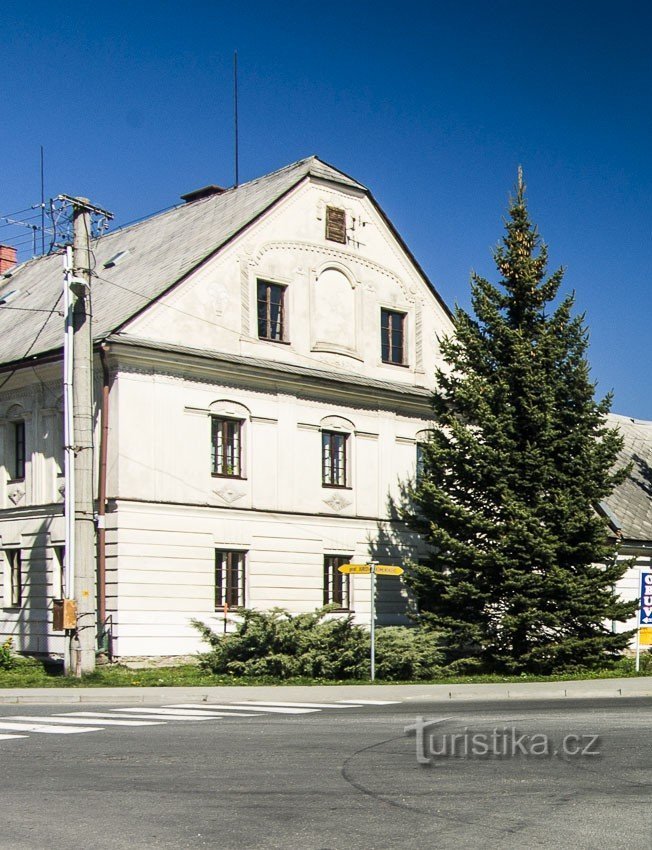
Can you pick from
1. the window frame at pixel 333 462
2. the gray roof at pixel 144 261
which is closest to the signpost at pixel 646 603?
the window frame at pixel 333 462

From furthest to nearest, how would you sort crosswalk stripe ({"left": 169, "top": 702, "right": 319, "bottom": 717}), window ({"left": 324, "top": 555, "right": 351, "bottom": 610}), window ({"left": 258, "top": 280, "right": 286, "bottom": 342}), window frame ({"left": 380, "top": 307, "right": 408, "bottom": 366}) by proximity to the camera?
window frame ({"left": 380, "top": 307, "right": 408, "bottom": 366}) → window ({"left": 324, "top": 555, "right": 351, "bottom": 610}) → window ({"left": 258, "top": 280, "right": 286, "bottom": 342}) → crosswalk stripe ({"left": 169, "top": 702, "right": 319, "bottom": 717})

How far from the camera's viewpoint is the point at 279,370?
3300 cm

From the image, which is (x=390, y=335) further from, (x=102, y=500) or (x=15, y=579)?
(x=15, y=579)

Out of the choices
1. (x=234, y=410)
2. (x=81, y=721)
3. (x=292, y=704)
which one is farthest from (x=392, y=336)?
(x=81, y=721)

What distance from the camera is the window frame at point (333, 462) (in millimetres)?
34719

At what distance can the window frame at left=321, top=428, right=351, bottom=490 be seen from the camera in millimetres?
34719

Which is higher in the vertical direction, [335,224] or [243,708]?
[335,224]

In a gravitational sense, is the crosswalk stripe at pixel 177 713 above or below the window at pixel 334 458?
below

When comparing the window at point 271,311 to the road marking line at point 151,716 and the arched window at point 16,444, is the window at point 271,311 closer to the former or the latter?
the arched window at point 16,444

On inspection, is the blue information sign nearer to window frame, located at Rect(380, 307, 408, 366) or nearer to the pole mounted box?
window frame, located at Rect(380, 307, 408, 366)

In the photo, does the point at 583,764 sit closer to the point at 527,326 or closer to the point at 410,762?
the point at 410,762

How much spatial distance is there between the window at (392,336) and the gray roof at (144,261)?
12.7 feet

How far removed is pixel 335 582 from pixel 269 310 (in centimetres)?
797

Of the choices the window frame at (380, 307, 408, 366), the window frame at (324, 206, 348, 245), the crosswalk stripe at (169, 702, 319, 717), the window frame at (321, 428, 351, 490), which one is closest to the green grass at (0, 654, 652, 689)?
the crosswalk stripe at (169, 702, 319, 717)
